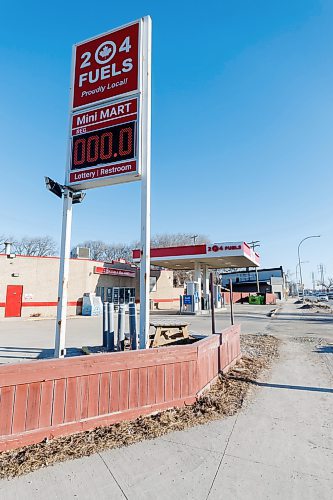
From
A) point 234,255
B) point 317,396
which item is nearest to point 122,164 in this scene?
point 317,396

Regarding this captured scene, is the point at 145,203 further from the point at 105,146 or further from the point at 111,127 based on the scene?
the point at 111,127

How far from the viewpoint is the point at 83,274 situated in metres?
25.2

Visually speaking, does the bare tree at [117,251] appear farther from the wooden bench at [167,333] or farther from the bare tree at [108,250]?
the wooden bench at [167,333]

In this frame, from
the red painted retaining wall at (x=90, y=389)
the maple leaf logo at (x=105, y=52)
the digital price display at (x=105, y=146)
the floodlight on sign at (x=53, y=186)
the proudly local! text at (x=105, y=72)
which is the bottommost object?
the red painted retaining wall at (x=90, y=389)

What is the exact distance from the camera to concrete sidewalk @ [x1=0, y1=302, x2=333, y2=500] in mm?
2781

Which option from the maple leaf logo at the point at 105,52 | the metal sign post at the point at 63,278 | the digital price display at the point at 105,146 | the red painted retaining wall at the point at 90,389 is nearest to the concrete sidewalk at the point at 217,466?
the red painted retaining wall at the point at 90,389

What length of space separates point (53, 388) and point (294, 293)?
489 feet

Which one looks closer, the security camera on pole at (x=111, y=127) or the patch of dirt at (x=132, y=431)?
the patch of dirt at (x=132, y=431)

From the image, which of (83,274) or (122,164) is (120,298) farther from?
(122,164)

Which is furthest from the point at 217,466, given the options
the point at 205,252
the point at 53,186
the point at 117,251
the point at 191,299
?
the point at 117,251

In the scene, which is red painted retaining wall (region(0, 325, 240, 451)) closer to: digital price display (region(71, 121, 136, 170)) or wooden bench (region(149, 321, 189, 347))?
wooden bench (region(149, 321, 189, 347))

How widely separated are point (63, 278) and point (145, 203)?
7.89 ft

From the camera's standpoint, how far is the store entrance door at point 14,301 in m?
21.2

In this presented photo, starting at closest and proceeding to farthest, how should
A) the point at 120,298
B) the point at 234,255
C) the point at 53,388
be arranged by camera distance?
1. the point at 53,388
2. the point at 234,255
3. the point at 120,298
